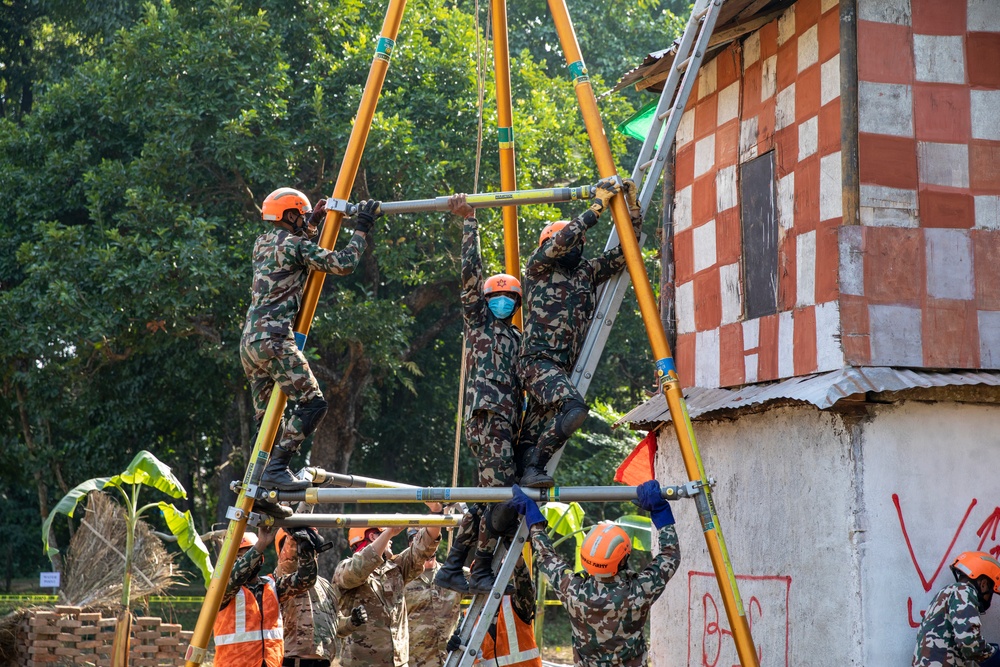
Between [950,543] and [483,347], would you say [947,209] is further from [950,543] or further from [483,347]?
[483,347]

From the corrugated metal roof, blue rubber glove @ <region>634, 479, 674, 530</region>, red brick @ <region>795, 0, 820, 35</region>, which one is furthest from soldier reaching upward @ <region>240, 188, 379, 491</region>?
red brick @ <region>795, 0, 820, 35</region>

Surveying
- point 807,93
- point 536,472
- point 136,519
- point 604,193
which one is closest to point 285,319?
point 536,472

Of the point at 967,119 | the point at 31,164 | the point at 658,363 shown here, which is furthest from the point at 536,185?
the point at 658,363

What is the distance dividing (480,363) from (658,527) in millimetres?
1452

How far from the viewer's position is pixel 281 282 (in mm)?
6426

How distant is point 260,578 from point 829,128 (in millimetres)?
4926

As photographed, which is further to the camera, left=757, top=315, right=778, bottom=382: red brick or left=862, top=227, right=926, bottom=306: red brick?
left=757, top=315, right=778, bottom=382: red brick

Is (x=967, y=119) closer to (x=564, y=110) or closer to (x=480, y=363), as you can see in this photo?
(x=480, y=363)

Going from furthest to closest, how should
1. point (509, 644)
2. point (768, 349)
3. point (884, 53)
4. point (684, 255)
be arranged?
1. point (684, 255)
2. point (768, 349)
3. point (884, 53)
4. point (509, 644)

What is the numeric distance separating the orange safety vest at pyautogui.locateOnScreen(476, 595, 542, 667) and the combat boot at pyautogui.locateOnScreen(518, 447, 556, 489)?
114cm

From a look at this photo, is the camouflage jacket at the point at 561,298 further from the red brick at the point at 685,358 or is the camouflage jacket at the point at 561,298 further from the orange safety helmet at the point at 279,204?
the red brick at the point at 685,358

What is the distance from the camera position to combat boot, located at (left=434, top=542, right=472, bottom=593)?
21.1 ft

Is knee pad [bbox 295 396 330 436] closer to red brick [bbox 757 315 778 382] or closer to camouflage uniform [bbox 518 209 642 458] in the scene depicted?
camouflage uniform [bbox 518 209 642 458]

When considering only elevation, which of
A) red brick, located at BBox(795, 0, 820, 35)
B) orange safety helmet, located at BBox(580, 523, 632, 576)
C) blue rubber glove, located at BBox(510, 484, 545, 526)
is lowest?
orange safety helmet, located at BBox(580, 523, 632, 576)
